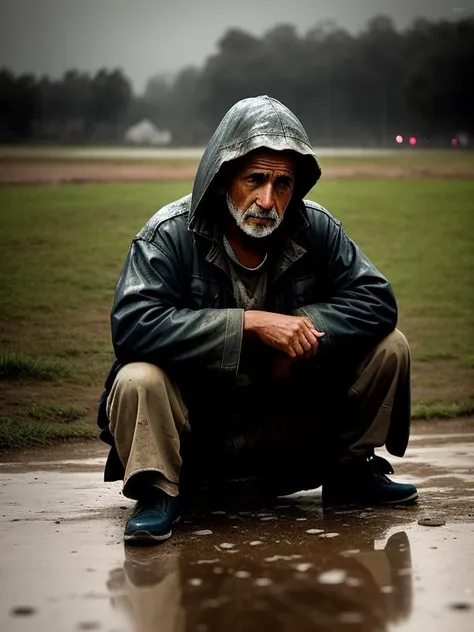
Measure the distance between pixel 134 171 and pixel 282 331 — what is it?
591 cm

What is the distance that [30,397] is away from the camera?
24.1 ft

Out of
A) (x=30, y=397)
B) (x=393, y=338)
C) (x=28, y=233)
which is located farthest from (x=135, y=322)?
(x=28, y=233)

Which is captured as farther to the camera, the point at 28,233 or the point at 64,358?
the point at 28,233

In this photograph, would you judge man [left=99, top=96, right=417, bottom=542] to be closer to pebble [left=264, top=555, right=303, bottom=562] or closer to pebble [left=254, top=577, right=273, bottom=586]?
pebble [left=264, top=555, right=303, bottom=562]

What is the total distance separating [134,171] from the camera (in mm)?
9797

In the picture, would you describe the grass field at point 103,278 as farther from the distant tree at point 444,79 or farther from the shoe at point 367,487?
the shoe at point 367,487

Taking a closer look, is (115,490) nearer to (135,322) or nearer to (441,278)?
(135,322)

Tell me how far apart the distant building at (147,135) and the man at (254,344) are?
506 cm

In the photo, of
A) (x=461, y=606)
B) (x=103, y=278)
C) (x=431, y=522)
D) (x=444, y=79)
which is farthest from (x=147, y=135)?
(x=461, y=606)

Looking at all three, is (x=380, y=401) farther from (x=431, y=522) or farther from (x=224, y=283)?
(x=224, y=283)

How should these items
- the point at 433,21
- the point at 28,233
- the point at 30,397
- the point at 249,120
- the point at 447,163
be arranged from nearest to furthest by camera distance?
1. the point at 249,120
2. the point at 30,397
3. the point at 28,233
4. the point at 433,21
5. the point at 447,163

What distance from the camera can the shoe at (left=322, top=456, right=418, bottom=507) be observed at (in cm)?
453

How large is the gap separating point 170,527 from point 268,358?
76cm

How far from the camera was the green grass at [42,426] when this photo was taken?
6473 mm
